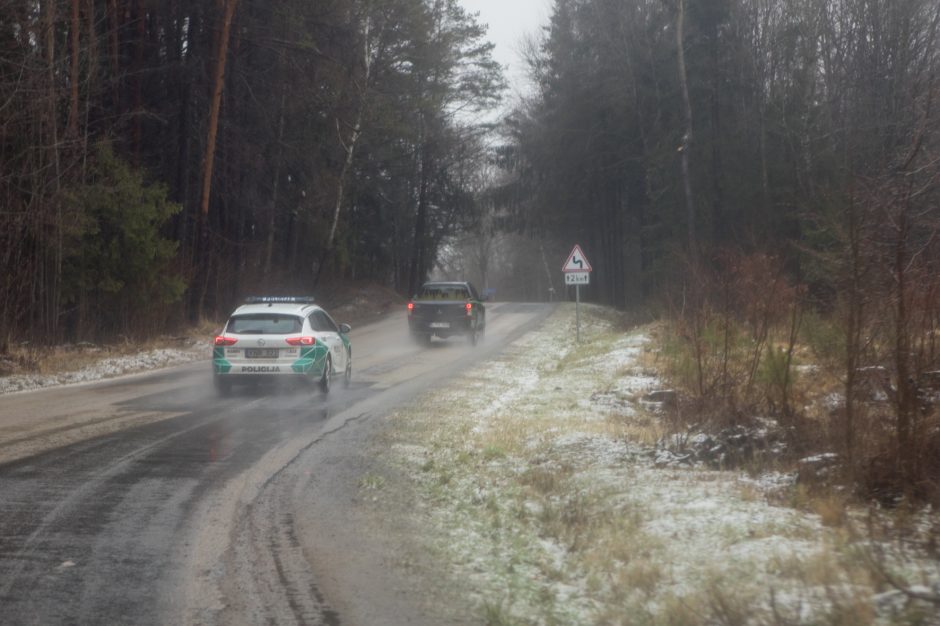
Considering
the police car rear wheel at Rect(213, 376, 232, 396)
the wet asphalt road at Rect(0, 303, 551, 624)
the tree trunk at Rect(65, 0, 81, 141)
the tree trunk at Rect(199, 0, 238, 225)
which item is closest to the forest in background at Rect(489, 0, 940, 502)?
the wet asphalt road at Rect(0, 303, 551, 624)

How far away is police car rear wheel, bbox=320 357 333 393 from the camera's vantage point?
56.6ft

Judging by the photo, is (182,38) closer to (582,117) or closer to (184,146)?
(184,146)

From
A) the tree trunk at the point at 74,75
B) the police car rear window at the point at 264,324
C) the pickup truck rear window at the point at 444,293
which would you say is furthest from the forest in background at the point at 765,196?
the tree trunk at the point at 74,75

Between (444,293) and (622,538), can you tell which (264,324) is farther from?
(444,293)

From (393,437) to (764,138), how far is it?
31.6m

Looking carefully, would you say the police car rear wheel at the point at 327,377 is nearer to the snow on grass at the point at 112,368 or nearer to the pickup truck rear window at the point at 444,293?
the snow on grass at the point at 112,368

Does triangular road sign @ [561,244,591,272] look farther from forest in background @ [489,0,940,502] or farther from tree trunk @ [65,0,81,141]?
tree trunk @ [65,0,81,141]

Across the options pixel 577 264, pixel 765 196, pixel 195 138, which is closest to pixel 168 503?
pixel 577 264

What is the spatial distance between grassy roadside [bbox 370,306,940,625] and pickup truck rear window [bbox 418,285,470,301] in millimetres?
17643

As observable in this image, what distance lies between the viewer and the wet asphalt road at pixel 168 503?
19.2 feet

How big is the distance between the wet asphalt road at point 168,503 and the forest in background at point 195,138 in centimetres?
690

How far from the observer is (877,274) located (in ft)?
26.4

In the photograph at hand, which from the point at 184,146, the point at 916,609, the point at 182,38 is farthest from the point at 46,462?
the point at 182,38

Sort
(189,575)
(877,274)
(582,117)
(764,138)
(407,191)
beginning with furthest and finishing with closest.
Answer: (407,191) < (582,117) < (764,138) < (877,274) < (189,575)
